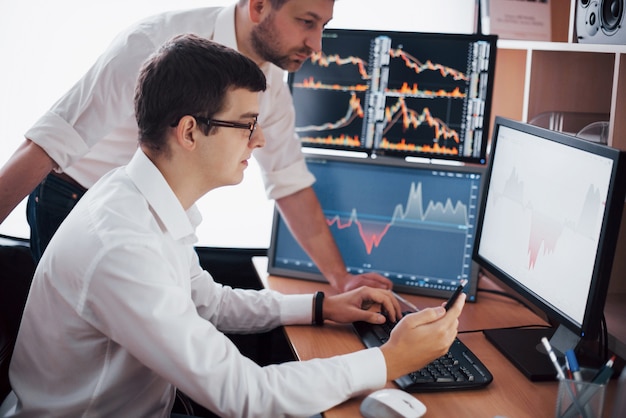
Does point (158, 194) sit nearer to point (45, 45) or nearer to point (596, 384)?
point (596, 384)

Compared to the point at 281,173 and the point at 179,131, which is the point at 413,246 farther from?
the point at 179,131

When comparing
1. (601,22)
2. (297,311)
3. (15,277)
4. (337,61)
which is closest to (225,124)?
(297,311)

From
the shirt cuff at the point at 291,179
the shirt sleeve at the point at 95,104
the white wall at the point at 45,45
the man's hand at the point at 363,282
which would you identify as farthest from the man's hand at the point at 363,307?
the white wall at the point at 45,45

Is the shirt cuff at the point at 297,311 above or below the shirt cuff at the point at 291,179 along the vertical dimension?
A: below

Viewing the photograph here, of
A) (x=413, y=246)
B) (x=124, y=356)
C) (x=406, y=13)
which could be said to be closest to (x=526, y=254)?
(x=413, y=246)

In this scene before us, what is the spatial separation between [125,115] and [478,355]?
101cm

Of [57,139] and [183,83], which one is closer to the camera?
[183,83]

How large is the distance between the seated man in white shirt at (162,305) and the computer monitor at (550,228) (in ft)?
0.79

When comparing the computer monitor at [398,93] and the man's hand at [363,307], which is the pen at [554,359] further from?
the computer monitor at [398,93]

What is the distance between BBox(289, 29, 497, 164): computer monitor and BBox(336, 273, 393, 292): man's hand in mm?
416

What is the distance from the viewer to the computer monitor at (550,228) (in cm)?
141

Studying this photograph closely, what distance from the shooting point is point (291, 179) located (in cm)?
215

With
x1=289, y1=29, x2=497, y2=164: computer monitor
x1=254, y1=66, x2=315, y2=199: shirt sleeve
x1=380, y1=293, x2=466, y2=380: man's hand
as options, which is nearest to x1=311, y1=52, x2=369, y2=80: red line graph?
x1=289, y1=29, x2=497, y2=164: computer monitor

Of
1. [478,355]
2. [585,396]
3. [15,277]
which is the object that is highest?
[585,396]
